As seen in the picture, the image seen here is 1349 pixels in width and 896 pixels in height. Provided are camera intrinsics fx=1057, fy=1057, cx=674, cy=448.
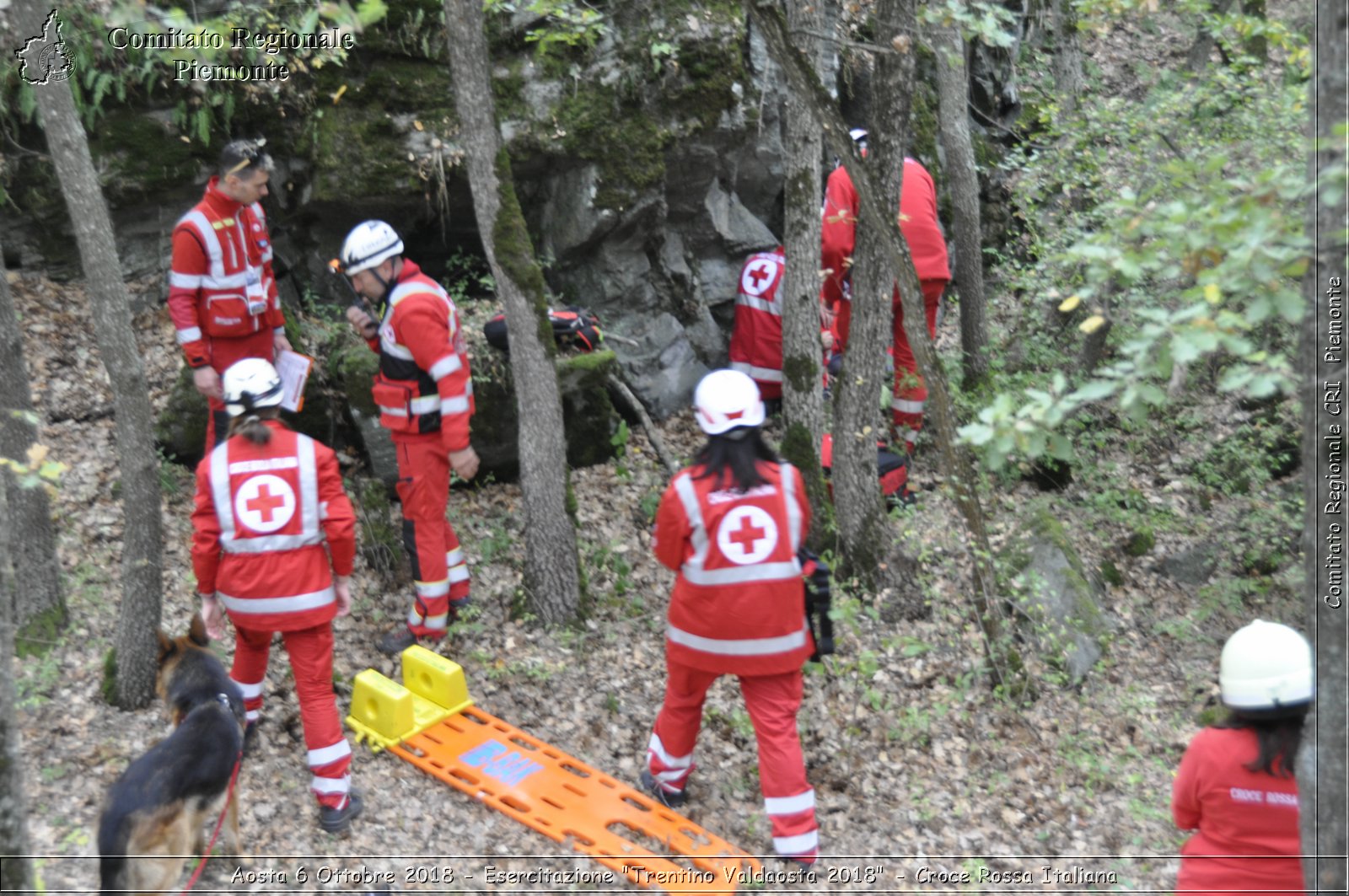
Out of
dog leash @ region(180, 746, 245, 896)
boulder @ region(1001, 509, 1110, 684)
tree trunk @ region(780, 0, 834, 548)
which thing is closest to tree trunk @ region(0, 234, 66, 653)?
dog leash @ region(180, 746, 245, 896)

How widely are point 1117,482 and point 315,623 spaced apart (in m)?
6.96

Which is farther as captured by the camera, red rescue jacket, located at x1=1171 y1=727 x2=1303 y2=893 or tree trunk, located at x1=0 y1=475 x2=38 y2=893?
red rescue jacket, located at x1=1171 y1=727 x2=1303 y2=893

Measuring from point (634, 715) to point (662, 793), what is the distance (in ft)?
2.89

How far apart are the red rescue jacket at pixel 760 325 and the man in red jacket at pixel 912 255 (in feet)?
1.76

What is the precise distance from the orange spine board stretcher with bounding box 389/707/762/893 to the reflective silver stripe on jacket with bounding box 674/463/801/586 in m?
1.33

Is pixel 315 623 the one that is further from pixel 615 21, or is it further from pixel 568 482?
pixel 615 21

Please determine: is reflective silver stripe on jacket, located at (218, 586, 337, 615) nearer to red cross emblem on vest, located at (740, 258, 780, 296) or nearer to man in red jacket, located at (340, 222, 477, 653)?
man in red jacket, located at (340, 222, 477, 653)

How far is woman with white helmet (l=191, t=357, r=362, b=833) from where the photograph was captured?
494cm

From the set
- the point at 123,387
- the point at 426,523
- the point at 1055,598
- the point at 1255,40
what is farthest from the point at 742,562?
the point at 1255,40

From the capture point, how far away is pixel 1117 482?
30.2ft

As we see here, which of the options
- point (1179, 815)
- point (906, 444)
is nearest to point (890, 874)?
point (1179, 815)

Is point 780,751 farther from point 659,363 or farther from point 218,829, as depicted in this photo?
point 659,363

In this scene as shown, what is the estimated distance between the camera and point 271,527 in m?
4.96

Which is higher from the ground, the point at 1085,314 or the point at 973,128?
the point at 973,128
